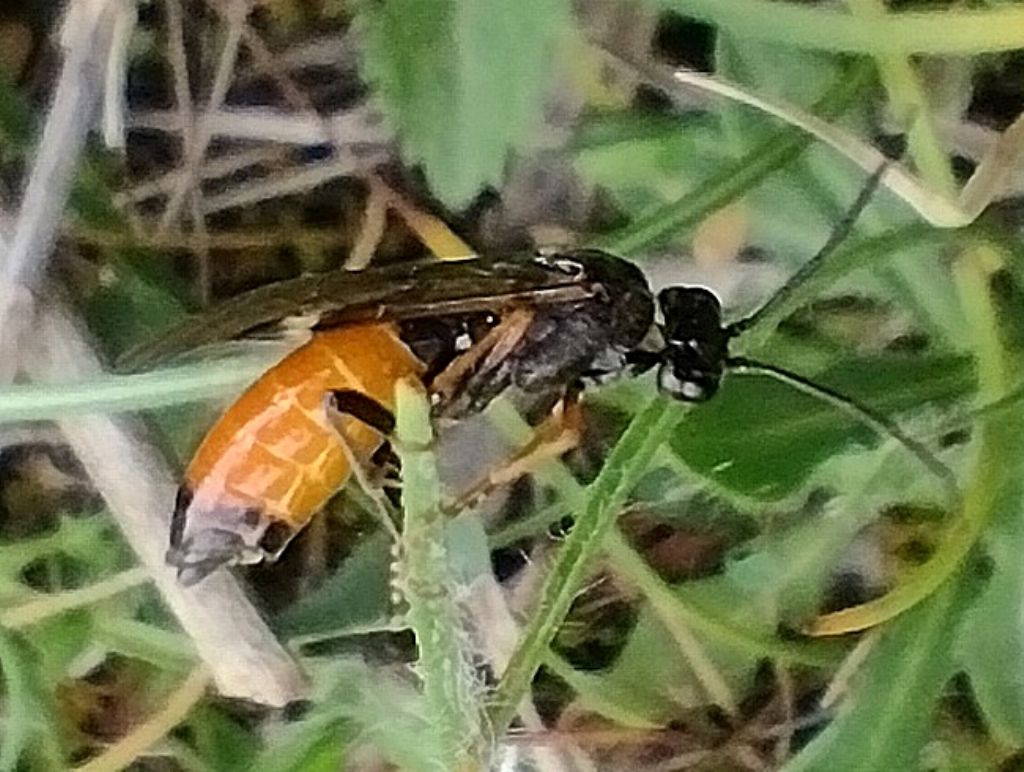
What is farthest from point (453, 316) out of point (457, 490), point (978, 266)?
point (978, 266)

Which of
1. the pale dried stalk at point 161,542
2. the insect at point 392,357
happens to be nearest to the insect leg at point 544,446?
the insect at point 392,357

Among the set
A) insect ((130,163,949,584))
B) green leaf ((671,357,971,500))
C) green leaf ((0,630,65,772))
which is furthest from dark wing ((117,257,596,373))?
green leaf ((0,630,65,772))

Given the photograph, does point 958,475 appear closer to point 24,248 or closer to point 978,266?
point 978,266

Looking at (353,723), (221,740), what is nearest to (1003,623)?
(353,723)

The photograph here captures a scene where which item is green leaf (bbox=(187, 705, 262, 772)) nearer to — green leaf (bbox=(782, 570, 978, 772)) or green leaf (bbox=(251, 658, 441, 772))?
green leaf (bbox=(251, 658, 441, 772))

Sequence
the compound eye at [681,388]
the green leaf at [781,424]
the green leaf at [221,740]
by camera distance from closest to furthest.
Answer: the compound eye at [681,388], the green leaf at [781,424], the green leaf at [221,740]

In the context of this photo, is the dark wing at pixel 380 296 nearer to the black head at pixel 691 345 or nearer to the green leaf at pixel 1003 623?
the black head at pixel 691 345
